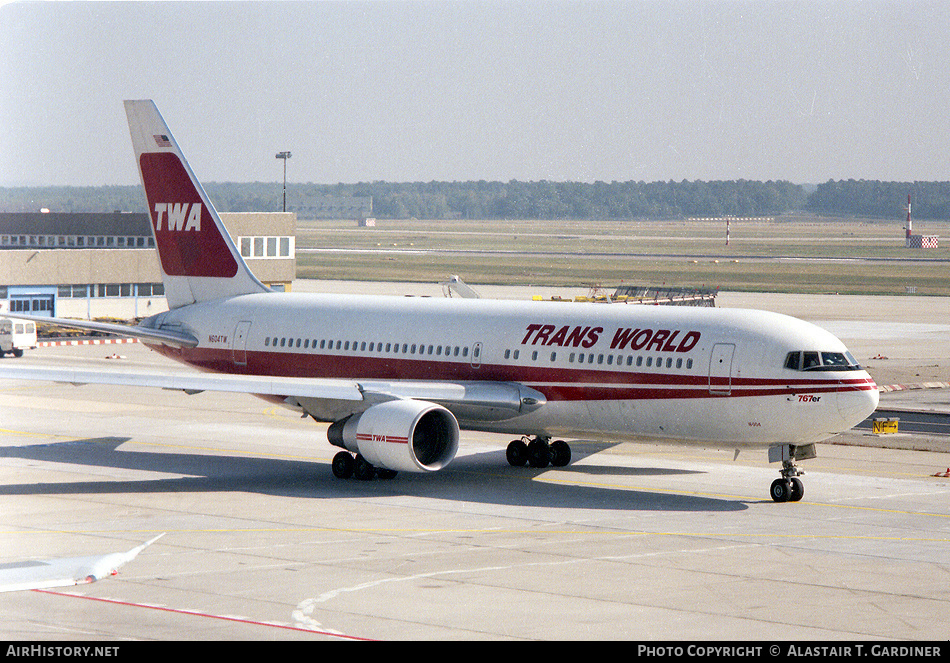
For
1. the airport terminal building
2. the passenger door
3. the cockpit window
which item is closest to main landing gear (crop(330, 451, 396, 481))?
the passenger door

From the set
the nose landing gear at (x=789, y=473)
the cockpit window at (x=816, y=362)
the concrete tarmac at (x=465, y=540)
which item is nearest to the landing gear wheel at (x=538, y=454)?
the concrete tarmac at (x=465, y=540)

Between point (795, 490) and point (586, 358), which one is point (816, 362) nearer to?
point (795, 490)

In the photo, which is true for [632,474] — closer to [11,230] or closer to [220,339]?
[220,339]

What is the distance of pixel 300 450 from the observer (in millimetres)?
41250

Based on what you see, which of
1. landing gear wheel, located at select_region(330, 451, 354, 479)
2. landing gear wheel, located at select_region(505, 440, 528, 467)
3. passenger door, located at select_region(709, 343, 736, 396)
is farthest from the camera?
landing gear wheel, located at select_region(505, 440, 528, 467)

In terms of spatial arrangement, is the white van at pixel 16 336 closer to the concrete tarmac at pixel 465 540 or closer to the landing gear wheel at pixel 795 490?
the concrete tarmac at pixel 465 540

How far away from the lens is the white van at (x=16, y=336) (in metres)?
67.1

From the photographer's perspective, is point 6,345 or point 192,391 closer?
point 192,391

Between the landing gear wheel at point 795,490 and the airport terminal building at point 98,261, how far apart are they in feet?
188

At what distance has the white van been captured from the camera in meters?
67.1

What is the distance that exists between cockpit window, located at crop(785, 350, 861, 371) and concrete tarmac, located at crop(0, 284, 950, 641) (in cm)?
329

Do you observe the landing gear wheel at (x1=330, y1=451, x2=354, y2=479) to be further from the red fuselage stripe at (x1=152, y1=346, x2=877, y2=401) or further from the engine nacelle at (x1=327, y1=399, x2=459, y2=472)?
the red fuselage stripe at (x1=152, y1=346, x2=877, y2=401)
